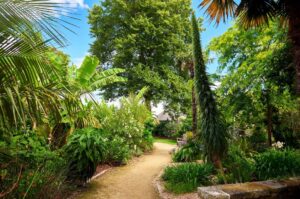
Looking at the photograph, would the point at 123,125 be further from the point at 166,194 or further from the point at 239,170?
the point at 239,170

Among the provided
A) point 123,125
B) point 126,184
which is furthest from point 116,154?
point 126,184

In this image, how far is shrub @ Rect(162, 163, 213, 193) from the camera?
651 cm

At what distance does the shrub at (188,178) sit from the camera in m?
6.51

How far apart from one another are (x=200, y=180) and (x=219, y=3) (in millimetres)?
4796

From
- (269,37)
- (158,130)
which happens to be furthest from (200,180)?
(158,130)

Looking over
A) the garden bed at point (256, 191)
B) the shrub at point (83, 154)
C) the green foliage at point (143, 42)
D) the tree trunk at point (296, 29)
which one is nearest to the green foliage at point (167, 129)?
the green foliage at point (143, 42)

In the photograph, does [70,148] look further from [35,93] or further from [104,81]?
[104,81]

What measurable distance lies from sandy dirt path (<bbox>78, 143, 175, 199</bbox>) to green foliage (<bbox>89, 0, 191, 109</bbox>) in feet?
49.3

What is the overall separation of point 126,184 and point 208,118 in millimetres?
3239

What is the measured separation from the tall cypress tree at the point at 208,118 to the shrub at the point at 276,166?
3.43 ft

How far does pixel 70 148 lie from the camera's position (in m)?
7.05

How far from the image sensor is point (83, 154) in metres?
6.92

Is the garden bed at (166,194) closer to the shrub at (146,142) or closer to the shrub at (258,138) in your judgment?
the shrub at (258,138)

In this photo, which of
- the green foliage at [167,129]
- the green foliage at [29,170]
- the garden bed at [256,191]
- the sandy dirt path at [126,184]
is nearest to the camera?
the green foliage at [29,170]
